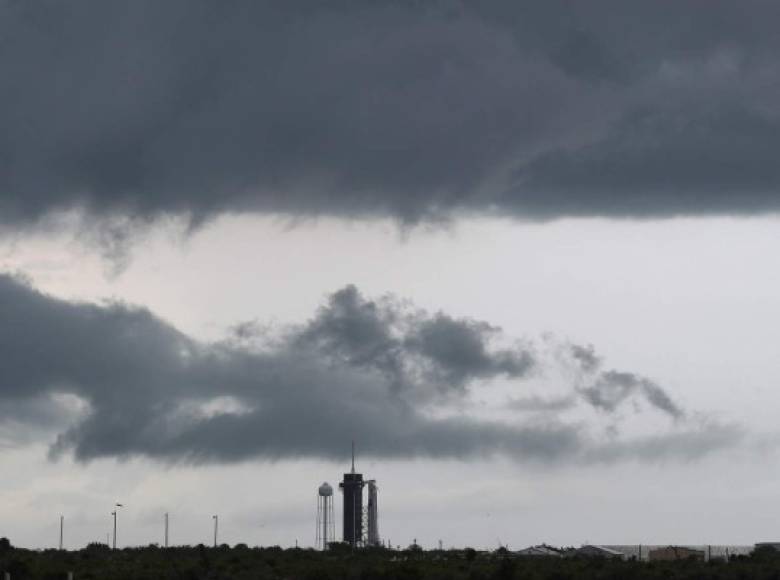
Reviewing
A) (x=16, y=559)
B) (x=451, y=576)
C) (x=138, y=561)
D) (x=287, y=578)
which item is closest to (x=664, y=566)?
(x=451, y=576)

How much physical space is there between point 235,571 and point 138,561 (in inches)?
858

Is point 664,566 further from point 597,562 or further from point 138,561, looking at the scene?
point 138,561

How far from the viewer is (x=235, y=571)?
153m

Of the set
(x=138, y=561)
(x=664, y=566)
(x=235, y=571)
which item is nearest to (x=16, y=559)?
(x=138, y=561)

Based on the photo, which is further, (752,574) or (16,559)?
(16,559)

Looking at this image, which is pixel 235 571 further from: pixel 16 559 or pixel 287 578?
pixel 16 559

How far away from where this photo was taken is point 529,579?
142 m

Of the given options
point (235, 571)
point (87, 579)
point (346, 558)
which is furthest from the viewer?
point (346, 558)

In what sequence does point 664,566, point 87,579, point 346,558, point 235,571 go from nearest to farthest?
1. point 87,579
2. point 235,571
3. point 664,566
4. point 346,558

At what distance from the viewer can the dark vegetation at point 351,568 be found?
479 ft

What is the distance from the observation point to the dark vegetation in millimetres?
145875

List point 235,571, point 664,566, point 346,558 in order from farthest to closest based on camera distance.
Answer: point 346,558, point 664,566, point 235,571

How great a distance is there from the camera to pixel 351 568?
15312 cm

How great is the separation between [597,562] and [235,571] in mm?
38410
